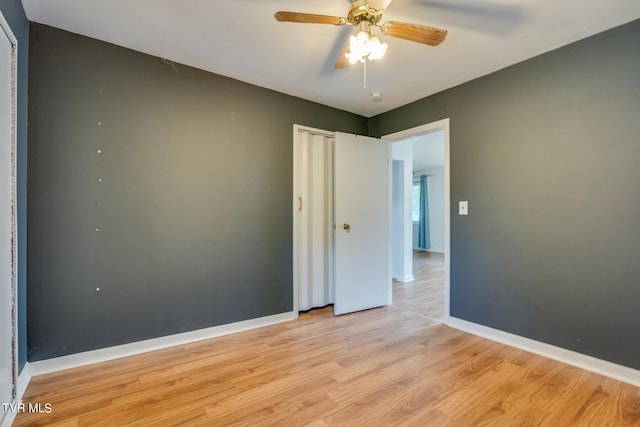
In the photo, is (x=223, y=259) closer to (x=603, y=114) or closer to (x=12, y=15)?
(x=12, y=15)

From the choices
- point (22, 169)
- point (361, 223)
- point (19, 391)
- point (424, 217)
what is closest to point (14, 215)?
point (22, 169)

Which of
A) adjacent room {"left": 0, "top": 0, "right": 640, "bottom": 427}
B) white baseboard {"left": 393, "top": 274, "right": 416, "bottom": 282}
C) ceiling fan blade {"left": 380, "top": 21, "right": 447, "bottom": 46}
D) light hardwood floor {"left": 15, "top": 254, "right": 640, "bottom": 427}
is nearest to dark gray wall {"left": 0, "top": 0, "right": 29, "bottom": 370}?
adjacent room {"left": 0, "top": 0, "right": 640, "bottom": 427}

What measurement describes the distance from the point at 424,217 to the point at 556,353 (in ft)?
20.9

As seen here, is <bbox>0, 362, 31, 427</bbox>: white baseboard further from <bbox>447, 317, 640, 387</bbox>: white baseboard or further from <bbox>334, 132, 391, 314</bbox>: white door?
<bbox>447, 317, 640, 387</bbox>: white baseboard

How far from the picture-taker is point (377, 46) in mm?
1514

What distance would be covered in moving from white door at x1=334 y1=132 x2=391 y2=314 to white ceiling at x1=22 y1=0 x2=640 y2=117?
32.8 inches

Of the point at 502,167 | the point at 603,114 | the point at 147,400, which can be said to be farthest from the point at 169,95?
the point at 603,114

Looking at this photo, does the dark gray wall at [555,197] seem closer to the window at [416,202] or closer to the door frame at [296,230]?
the door frame at [296,230]

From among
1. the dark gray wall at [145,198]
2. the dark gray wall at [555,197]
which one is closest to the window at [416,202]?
the dark gray wall at [555,197]

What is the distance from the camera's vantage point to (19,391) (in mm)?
1681

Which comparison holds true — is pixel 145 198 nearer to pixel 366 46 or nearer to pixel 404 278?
pixel 366 46

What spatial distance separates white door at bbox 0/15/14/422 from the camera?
4.78 ft

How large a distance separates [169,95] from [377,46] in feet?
5.81

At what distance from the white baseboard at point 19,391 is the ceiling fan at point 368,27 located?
2.41m
